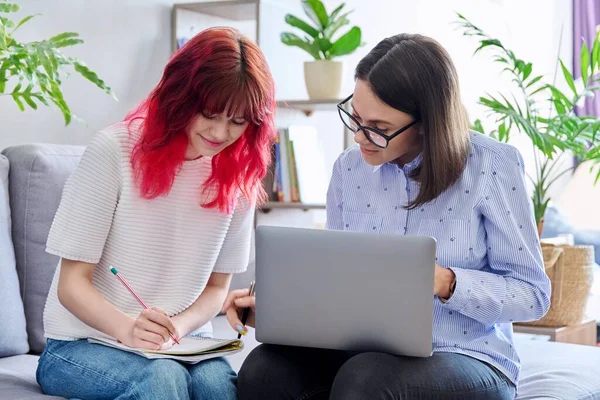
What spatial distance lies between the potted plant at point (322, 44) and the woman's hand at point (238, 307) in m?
1.42

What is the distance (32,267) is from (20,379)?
1.16 feet

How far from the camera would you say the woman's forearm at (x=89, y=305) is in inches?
59.7

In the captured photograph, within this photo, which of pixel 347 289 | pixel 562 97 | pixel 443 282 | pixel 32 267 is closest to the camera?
pixel 347 289

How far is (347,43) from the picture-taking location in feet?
9.33

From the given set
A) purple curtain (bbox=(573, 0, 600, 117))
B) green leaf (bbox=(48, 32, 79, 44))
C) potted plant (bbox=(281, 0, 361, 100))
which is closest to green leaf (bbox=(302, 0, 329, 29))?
potted plant (bbox=(281, 0, 361, 100))

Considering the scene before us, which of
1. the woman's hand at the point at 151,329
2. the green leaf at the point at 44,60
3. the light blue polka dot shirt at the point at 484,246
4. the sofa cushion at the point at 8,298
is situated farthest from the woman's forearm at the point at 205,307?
the green leaf at the point at 44,60

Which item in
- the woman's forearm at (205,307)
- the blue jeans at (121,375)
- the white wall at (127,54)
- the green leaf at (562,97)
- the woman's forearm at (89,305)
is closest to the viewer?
the blue jeans at (121,375)

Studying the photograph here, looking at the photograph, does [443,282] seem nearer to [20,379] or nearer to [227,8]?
[20,379]

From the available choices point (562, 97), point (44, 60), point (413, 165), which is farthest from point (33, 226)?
point (562, 97)

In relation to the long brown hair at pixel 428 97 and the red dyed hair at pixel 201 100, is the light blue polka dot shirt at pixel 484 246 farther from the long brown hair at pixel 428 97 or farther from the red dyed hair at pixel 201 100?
the red dyed hair at pixel 201 100

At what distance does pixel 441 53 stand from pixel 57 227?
76cm

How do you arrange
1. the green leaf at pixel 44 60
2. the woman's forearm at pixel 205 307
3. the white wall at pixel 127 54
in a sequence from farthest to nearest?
1. the white wall at pixel 127 54
2. the green leaf at pixel 44 60
3. the woman's forearm at pixel 205 307

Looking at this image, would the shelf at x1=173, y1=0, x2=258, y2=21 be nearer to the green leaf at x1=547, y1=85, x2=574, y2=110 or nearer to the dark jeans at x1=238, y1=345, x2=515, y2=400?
the green leaf at x1=547, y1=85, x2=574, y2=110

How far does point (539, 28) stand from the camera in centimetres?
520
